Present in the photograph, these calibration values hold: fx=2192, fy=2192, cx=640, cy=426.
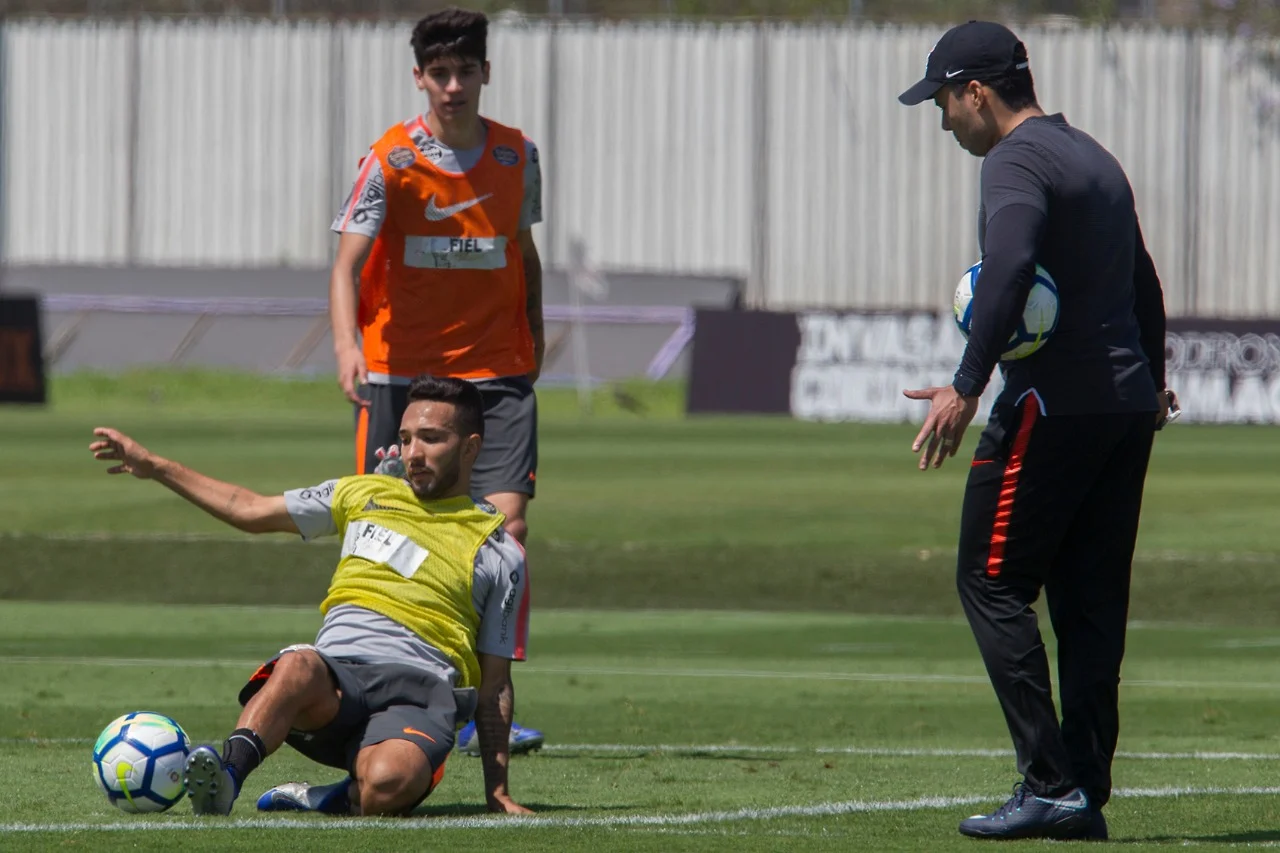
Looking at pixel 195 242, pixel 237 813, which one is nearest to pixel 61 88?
pixel 195 242

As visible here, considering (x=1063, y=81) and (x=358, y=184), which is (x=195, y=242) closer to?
(x=1063, y=81)

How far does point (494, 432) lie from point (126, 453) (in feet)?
6.97

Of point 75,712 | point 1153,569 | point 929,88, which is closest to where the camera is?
point 929,88

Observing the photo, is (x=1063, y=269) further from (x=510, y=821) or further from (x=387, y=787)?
(x=387, y=787)

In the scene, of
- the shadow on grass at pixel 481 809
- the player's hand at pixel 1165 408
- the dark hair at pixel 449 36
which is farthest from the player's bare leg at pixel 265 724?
the dark hair at pixel 449 36

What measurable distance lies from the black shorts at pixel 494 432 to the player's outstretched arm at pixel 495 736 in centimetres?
185

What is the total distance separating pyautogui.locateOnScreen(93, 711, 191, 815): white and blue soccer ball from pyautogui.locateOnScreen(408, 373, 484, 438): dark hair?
1128 mm

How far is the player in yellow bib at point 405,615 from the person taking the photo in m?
5.96

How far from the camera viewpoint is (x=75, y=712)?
862cm

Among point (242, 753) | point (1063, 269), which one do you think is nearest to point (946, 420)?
point (1063, 269)

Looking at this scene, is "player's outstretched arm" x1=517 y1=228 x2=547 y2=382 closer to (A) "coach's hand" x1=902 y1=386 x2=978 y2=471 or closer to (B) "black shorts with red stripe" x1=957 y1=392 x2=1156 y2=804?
(B) "black shorts with red stripe" x1=957 y1=392 x2=1156 y2=804

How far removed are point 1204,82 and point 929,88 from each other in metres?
36.6

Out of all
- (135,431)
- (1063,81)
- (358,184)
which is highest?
(1063,81)

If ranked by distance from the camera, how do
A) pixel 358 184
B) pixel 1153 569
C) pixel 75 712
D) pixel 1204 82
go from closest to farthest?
pixel 358 184
pixel 75 712
pixel 1153 569
pixel 1204 82
